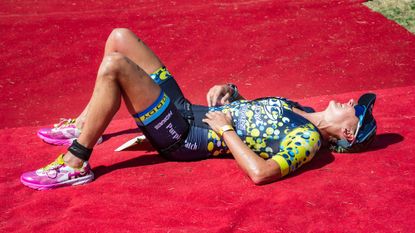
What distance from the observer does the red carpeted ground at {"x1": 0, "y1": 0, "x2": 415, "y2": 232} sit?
302 cm

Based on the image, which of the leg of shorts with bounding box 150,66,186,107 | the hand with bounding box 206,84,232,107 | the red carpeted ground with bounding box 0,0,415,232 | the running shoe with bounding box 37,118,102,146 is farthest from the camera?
the running shoe with bounding box 37,118,102,146

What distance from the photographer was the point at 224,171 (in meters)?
3.48

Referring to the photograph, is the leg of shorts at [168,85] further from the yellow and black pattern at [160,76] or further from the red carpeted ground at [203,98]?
the red carpeted ground at [203,98]

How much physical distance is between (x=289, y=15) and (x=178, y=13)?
1470 mm

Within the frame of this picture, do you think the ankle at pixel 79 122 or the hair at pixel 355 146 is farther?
the ankle at pixel 79 122

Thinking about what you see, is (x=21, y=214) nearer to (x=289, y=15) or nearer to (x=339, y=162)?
(x=339, y=162)

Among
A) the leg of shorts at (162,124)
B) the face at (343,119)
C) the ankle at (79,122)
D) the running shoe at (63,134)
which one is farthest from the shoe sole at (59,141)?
the face at (343,119)

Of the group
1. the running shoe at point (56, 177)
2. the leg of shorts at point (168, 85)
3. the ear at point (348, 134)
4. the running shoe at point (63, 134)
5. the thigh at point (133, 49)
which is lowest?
the ear at point (348, 134)

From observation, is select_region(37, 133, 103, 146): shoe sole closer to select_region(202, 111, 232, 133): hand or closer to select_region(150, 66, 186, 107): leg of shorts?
select_region(150, 66, 186, 107): leg of shorts

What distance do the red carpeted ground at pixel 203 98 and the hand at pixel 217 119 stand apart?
25 cm

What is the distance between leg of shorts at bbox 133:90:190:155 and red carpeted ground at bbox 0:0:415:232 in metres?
0.18

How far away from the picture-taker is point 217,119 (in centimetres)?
356

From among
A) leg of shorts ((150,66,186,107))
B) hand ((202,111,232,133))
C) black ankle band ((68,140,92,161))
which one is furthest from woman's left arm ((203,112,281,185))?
Result: black ankle band ((68,140,92,161))

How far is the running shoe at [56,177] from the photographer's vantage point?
10.8ft
